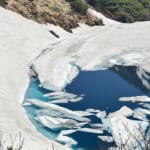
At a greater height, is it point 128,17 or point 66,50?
point 66,50

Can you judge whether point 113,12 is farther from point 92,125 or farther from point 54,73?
point 92,125

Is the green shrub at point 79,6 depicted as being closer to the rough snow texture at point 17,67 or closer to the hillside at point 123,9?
the hillside at point 123,9

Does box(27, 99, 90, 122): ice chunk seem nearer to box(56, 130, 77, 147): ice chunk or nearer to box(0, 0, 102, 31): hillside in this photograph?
box(56, 130, 77, 147): ice chunk

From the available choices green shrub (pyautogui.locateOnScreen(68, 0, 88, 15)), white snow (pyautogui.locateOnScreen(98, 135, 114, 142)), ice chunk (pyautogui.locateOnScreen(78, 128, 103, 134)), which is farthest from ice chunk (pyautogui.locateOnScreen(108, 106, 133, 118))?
green shrub (pyautogui.locateOnScreen(68, 0, 88, 15))

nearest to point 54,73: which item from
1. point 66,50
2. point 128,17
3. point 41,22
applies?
point 66,50

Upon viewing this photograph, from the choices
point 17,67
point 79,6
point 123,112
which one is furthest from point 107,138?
point 79,6

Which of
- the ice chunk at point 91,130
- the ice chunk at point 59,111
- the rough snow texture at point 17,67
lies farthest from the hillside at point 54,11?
the ice chunk at point 91,130
